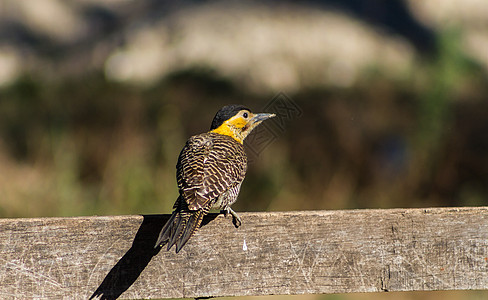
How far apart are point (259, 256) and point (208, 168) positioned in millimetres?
893

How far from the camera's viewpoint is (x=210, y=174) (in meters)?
3.56

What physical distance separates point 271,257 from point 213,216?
51 centimetres

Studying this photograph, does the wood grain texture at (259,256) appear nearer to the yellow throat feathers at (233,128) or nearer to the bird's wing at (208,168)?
the bird's wing at (208,168)

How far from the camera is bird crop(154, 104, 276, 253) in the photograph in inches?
110

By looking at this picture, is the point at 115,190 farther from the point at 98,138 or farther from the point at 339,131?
the point at 339,131

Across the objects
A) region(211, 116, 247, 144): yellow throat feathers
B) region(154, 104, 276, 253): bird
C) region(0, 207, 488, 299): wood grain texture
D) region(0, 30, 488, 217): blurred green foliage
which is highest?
region(0, 30, 488, 217): blurred green foliage

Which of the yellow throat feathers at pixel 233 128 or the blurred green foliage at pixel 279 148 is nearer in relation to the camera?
the yellow throat feathers at pixel 233 128

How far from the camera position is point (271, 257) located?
9.36 ft

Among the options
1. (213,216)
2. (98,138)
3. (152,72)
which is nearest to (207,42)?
(152,72)

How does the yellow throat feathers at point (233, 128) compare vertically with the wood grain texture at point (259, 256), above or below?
above

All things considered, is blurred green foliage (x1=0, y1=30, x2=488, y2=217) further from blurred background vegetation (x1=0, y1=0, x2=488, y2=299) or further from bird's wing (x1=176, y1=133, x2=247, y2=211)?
bird's wing (x1=176, y1=133, x2=247, y2=211)

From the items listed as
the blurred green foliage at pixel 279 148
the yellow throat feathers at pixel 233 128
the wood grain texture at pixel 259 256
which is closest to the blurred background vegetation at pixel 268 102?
the blurred green foliage at pixel 279 148

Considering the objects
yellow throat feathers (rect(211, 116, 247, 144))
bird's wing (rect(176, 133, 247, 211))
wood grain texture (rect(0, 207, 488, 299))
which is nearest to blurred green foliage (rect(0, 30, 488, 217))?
yellow throat feathers (rect(211, 116, 247, 144))

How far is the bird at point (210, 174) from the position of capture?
2.80 metres
